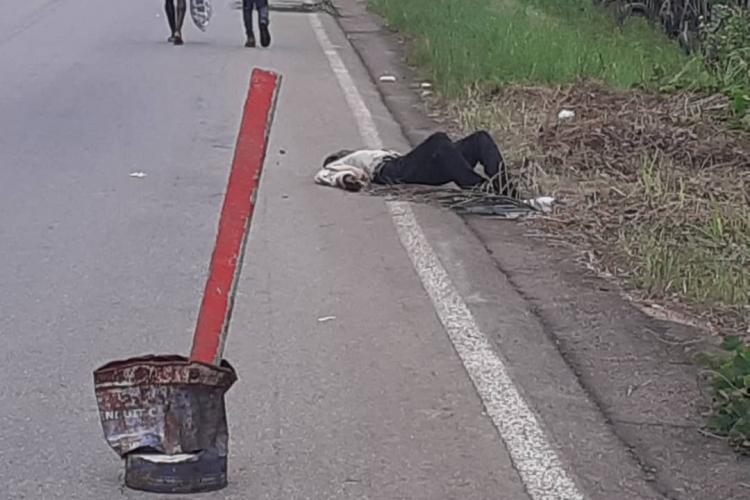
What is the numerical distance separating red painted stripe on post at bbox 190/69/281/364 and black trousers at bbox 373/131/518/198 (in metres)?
4.69

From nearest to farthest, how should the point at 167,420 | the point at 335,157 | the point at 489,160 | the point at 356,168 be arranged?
the point at 167,420 → the point at 489,160 → the point at 356,168 → the point at 335,157

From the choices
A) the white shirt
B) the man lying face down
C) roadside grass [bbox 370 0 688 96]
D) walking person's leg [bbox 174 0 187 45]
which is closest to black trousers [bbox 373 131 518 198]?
the man lying face down

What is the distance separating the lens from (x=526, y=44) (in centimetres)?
1532

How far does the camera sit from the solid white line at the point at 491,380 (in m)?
5.38

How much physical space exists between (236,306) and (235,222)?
7.65ft

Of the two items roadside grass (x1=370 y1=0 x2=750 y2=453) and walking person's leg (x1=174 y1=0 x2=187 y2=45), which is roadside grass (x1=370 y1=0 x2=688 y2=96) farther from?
walking person's leg (x1=174 y1=0 x2=187 y2=45)

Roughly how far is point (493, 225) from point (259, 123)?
4225 millimetres

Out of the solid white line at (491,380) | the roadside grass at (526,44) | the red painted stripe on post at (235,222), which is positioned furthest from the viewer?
the roadside grass at (526,44)

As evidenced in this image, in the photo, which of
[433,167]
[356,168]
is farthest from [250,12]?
[433,167]

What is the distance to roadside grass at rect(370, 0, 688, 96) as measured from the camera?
45.8 ft

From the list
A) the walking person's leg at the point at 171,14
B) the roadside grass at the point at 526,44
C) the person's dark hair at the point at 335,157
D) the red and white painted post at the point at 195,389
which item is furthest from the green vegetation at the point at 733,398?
the walking person's leg at the point at 171,14

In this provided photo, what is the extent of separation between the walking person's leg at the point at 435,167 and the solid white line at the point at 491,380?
372mm

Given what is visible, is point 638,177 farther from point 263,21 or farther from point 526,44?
point 263,21

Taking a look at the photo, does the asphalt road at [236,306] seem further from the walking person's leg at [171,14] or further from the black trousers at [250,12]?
the walking person's leg at [171,14]
